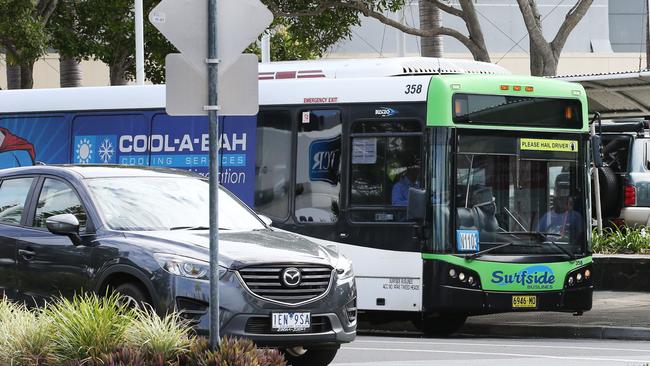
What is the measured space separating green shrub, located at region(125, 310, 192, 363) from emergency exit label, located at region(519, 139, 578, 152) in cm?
762

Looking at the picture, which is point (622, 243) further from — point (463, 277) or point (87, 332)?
point (87, 332)

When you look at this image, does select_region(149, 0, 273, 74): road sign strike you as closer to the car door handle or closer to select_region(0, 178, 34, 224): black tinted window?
the car door handle

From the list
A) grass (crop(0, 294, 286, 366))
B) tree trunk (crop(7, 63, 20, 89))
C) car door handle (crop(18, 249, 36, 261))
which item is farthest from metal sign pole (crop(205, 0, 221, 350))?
tree trunk (crop(7, 63, 20, 89))

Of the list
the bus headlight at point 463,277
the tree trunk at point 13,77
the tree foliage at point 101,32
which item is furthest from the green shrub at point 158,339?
the tree trunk at point 13,77

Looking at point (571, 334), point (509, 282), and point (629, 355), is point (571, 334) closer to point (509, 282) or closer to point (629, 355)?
point (509, 282)

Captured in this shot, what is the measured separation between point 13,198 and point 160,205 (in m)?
1.48

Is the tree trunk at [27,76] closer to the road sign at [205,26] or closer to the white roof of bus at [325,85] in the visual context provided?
the white roof of bus at [325,85]

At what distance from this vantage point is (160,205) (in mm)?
12148

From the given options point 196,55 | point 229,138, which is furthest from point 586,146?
point 196,55

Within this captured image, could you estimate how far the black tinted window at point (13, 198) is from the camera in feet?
41.1

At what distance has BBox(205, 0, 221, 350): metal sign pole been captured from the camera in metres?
8.76

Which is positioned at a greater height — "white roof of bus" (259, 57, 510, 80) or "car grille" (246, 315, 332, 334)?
"white roof of bus" (259, 57, 510, 80)

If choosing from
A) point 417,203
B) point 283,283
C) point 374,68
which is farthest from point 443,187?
point 283,283

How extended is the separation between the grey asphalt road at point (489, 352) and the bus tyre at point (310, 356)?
0.71 meters
